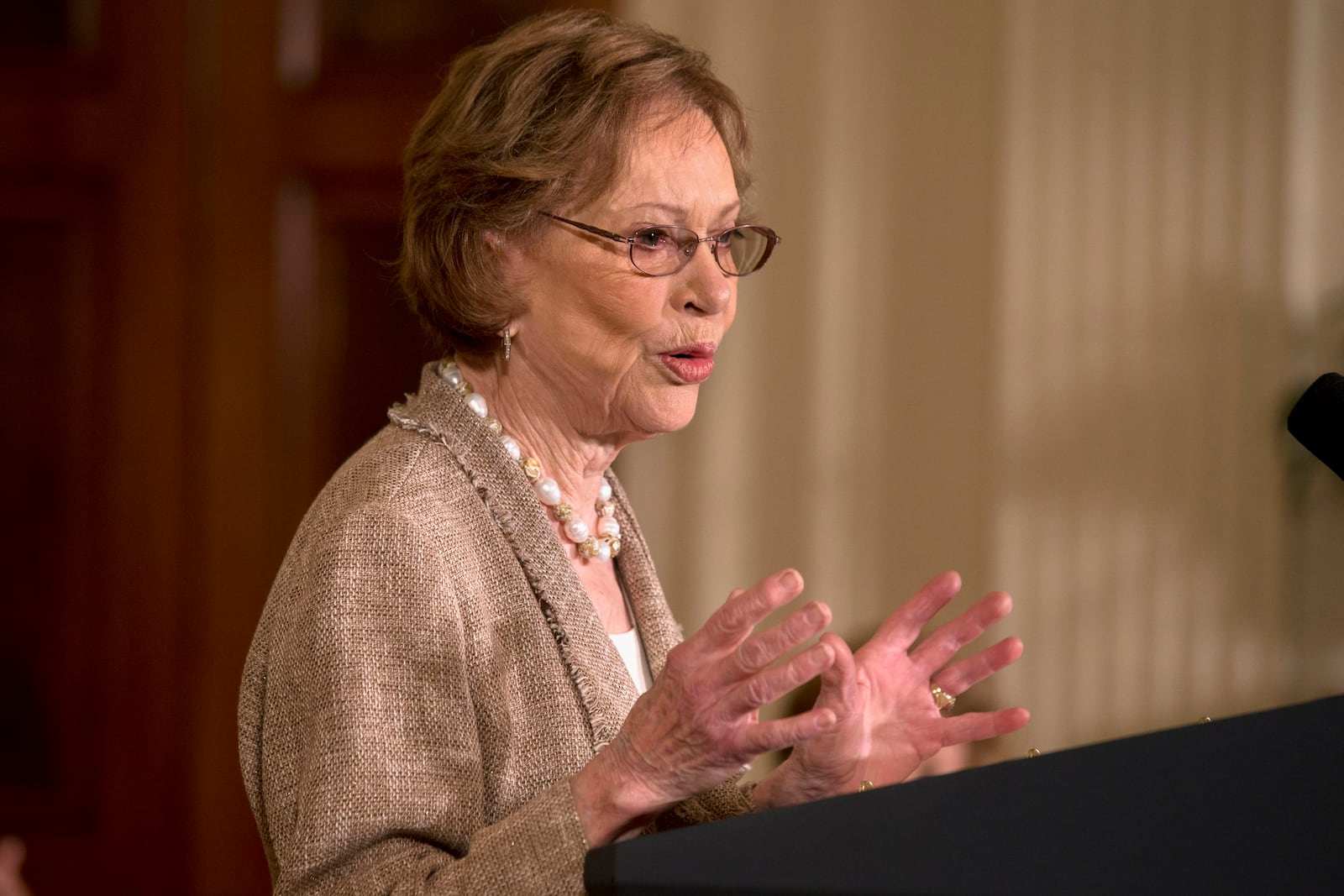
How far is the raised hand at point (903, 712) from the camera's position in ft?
3.65

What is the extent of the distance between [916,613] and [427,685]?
1.55ft

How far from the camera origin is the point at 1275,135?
3568 millimetres

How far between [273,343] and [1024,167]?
2131mm

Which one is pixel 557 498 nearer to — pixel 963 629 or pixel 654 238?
pixel 654 238

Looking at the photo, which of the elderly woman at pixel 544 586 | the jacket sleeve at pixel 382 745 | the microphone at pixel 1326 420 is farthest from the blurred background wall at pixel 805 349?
the microphone at pixel 1326 420

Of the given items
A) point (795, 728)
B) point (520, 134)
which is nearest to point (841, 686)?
point (795, 728)

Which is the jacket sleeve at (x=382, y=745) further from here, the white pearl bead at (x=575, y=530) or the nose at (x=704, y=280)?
the nose at (x=704, y=280)

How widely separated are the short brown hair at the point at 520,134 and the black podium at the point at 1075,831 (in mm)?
869

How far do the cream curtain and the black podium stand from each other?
261 cm

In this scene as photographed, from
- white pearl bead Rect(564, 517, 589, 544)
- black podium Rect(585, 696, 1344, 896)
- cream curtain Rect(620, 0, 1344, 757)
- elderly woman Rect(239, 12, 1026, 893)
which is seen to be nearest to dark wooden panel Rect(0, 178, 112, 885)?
cream curtain Rect(620, 0, 1344, 757)

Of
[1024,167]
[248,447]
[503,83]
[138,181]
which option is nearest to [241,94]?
[138,181]

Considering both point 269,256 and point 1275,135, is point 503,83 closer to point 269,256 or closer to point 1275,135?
point 269,256

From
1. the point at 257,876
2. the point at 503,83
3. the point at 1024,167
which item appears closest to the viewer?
the point at 503,83

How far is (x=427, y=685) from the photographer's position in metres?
1.06
